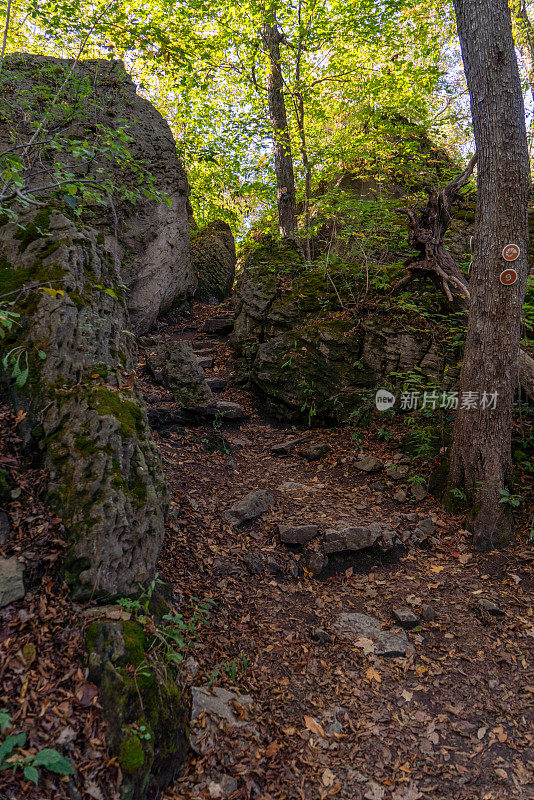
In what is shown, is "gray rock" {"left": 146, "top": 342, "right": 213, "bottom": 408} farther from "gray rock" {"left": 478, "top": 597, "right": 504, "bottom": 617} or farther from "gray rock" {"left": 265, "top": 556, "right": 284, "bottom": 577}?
"gray rock" {"left": 478, "top": 597, "right": 504, "bottom": 617}

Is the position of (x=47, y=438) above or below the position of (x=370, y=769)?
above

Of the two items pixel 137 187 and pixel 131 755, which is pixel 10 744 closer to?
pixel 131 755

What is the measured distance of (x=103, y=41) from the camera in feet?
29.5

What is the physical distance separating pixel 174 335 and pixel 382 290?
5.08 metres

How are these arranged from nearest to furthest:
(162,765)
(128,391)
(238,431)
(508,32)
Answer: (162,765) → (128,391) → (508,32) → (238,431)

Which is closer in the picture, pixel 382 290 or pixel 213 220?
pixel 382 290

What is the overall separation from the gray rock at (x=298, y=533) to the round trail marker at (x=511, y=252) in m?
3.96

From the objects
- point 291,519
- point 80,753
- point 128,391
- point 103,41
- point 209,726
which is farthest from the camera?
point 103,41

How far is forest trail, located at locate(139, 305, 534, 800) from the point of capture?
260cm

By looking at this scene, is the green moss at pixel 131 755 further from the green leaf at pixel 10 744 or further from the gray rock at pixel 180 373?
the gray rock at pixel 180 373

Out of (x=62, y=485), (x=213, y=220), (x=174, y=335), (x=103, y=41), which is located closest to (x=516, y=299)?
(x=62, y=485)

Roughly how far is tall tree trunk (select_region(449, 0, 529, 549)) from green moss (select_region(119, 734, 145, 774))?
4202mm

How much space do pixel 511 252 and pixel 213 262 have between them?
9409mm

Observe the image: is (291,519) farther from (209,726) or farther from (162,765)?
(162,765)
